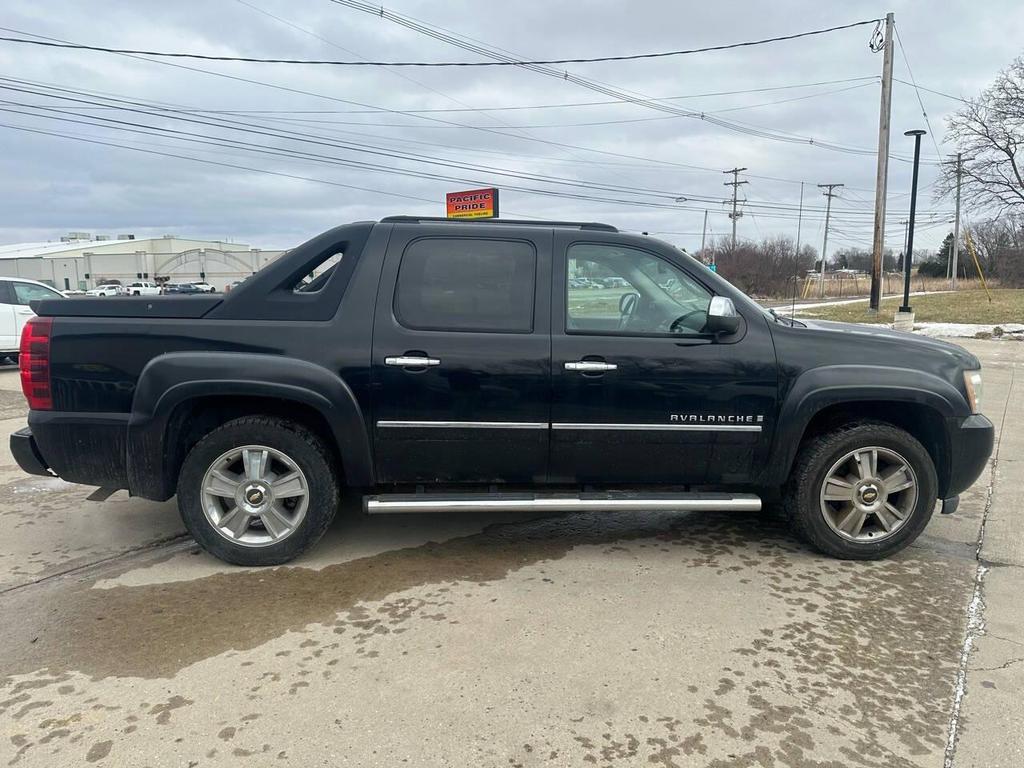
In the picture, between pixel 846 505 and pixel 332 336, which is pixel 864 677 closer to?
pixel 846 505

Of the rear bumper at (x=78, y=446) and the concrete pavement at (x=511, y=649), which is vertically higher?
the rear bumper at (x=78, y=446)

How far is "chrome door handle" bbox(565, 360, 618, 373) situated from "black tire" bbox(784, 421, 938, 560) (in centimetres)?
124

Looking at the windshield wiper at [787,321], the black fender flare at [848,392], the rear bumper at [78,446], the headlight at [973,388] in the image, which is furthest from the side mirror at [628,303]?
the rear bumper at [78,446]

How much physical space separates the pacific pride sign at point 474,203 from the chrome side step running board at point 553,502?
20.8m

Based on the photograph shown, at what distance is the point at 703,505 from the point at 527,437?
1.03 meters

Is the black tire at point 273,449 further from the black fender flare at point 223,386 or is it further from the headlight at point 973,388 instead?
the headlight at point 973,388

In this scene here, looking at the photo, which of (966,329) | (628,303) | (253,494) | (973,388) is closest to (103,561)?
(253,494)

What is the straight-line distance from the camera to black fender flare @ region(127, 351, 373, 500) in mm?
3611

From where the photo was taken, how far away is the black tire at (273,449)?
12.2ft

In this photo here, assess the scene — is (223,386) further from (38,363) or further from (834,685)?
(834,685)

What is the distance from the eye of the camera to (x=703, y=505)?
3863 mm

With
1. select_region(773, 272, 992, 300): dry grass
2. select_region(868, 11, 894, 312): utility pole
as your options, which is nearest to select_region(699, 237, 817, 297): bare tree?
select_region(773, 272, 992, 300): dry grass

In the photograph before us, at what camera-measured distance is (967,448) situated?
3916 mm

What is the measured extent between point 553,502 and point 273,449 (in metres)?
1.51
